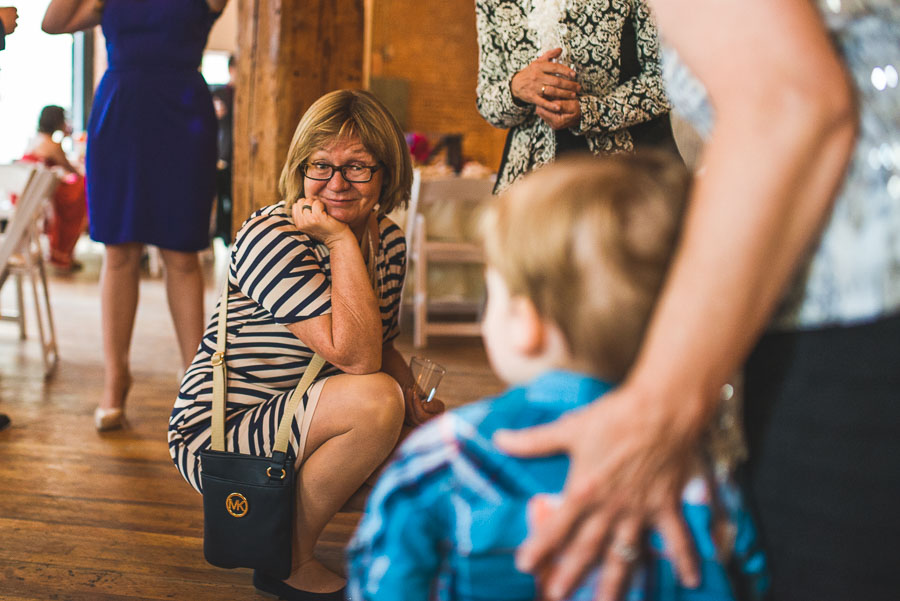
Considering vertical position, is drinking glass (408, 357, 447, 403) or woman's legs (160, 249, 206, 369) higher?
drinking glass (408, 357, 447, 403)

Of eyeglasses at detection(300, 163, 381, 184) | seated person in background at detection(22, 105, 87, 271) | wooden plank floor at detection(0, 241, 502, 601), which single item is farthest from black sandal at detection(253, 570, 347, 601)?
seated person in background at detection(22, 105, 87, 271)

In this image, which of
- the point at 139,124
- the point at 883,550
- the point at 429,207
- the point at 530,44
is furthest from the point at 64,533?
the point at 429,207

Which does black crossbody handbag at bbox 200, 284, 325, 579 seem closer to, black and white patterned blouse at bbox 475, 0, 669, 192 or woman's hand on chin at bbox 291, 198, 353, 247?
woman's hand on chin at bbox 291, 198, 353, 247

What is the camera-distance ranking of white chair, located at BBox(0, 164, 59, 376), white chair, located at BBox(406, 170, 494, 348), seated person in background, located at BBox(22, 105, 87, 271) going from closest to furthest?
1. white chair, located at BBox(0, 164, 59, 376)
2. white chair, located at BBox(406, 170, 494, 348)
3. seated person in background, located at BBox(22, 105, 87, 271)

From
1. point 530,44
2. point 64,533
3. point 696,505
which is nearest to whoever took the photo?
point 696,505

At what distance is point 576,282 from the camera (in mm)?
658

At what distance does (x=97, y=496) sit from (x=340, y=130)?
1.24 metres

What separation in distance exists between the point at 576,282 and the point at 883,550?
30 centimetres

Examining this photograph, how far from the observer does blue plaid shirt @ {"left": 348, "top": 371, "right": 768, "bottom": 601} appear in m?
0.69

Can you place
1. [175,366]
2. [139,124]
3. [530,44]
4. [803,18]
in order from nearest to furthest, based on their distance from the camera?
[803,18], [530,44], [139,124], [175,366]

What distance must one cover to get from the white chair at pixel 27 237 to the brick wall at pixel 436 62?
20.5 ft

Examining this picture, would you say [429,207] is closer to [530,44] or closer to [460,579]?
[530,44]

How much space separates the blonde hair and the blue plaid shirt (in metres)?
1.04

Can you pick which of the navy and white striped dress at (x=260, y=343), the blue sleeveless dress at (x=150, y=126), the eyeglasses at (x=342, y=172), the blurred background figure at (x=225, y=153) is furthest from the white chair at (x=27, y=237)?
the blurred background figure at (x=225, y=153)
